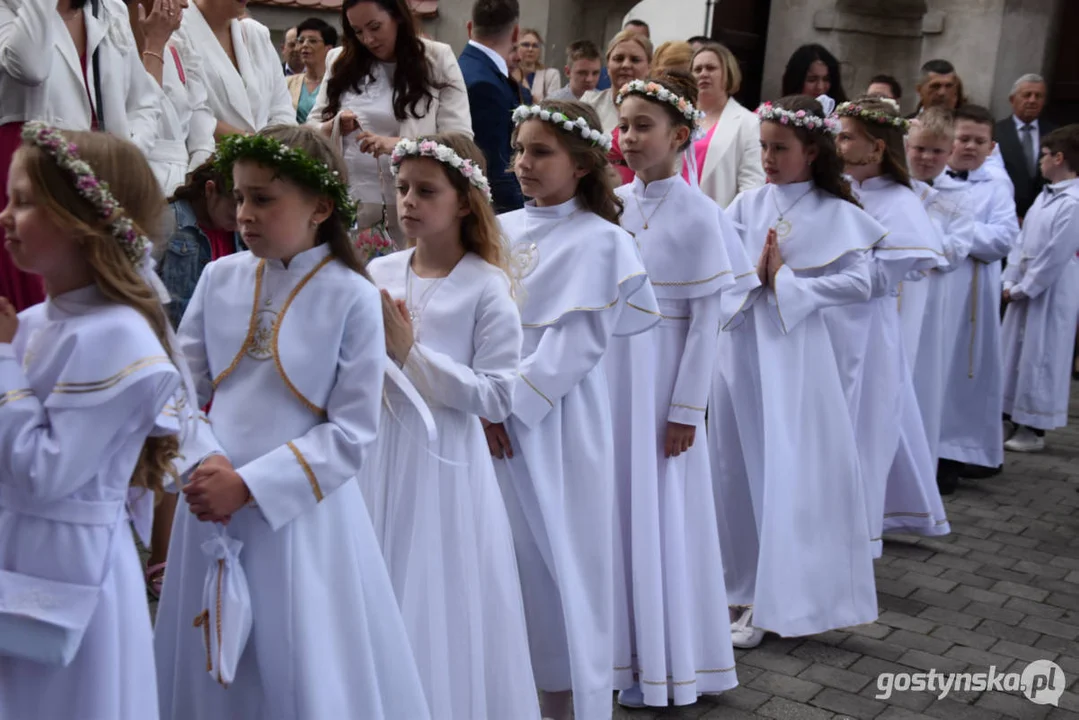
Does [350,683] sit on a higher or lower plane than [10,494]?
lower

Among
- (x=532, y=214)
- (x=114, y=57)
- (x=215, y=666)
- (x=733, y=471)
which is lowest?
(x=733, y=471)

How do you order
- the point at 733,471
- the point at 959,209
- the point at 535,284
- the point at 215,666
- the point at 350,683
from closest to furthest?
the point at 215,666 → the point at 350,683 → the point at 535,284 → the point at 733,471 → the point at 959,209

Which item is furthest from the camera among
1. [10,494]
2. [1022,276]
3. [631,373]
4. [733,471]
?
[1022,276]

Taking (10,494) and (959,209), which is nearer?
(10,494)

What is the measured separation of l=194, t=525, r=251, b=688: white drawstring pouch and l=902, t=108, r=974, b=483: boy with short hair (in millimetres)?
4990

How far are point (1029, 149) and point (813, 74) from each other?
10.0ft

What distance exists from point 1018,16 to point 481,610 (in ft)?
38.4

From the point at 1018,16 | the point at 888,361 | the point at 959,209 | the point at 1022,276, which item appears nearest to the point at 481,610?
the point at 888,361

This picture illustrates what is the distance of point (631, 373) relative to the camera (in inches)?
171

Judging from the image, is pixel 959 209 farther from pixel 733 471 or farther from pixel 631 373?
pixel 631 373

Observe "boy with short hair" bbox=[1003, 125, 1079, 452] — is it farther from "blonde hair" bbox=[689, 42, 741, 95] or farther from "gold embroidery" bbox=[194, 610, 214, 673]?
"gold embroidery" bbox=[194, 610, 214, 673]

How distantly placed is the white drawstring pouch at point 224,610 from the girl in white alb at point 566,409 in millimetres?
1221

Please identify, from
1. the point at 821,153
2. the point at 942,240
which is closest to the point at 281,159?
the point at 821,153

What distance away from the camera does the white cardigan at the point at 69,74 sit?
4.13m
